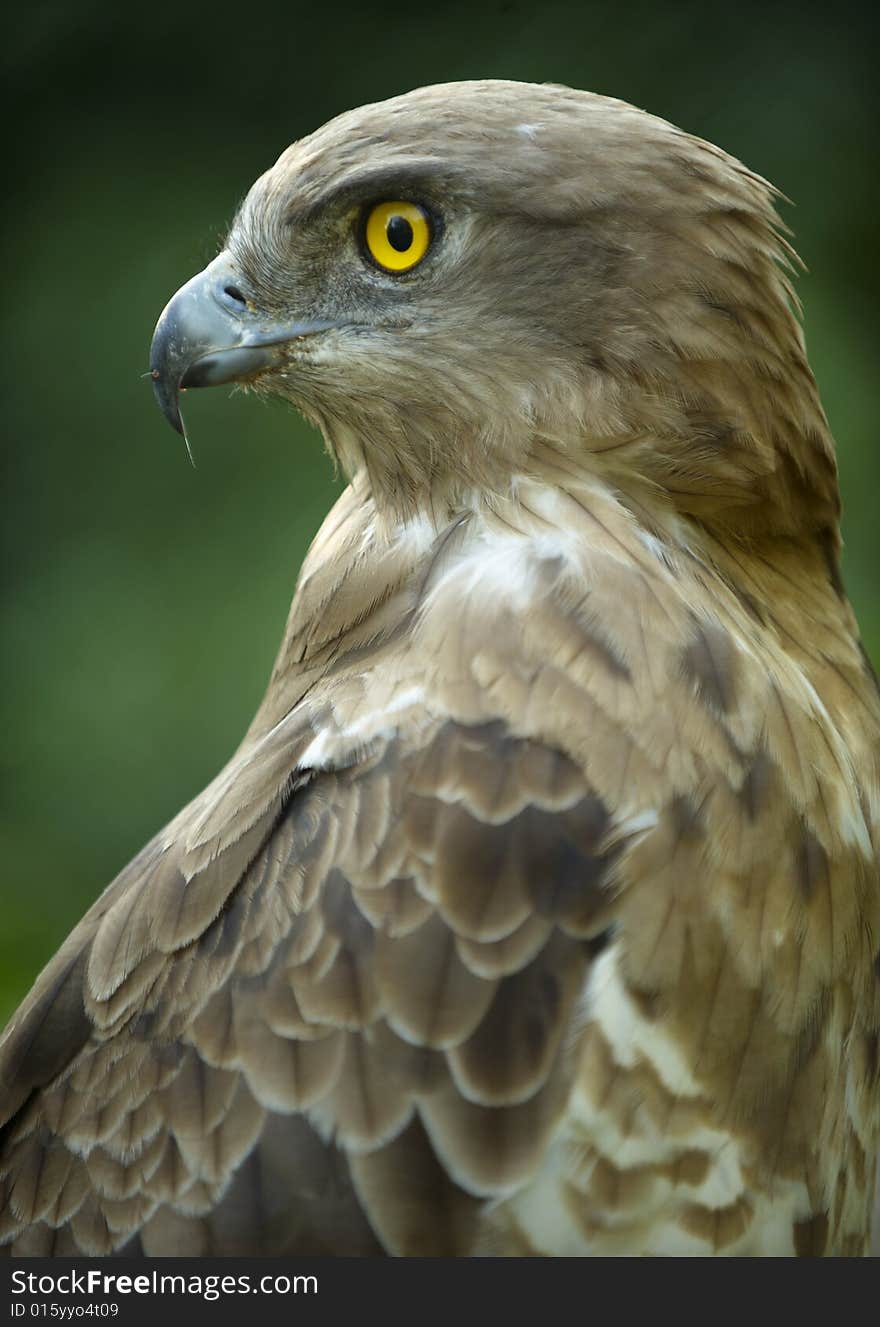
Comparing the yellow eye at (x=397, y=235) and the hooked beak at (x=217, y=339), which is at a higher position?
the yellow eye at (x=397, y=235)

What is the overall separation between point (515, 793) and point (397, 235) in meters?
0.68

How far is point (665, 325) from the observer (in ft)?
5.90

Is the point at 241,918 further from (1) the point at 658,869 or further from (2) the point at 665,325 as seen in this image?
(2) the point at 665,325

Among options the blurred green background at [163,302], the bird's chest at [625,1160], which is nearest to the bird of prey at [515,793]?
the bird's chest at [625,1160]

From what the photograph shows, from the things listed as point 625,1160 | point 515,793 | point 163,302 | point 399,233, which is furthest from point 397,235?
point 163,302

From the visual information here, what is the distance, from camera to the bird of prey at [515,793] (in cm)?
170

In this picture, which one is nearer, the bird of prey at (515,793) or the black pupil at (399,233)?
the bird of prey at (515,793)

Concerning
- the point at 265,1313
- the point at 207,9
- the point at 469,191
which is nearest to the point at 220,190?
the point at 207,9

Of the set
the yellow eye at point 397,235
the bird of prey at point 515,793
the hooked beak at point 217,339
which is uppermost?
the yellow eye at point 397,235

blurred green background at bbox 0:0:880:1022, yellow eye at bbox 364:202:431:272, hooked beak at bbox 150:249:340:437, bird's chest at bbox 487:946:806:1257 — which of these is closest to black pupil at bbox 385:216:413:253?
yellow eye at bbox 364:202:431:272

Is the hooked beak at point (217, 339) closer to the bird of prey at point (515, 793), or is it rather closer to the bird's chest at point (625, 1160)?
the bird of prey at point (515, 793)

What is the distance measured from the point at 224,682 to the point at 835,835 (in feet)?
7.95

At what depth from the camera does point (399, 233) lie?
188 centimetres

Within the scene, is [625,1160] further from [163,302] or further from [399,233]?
[163,302]
